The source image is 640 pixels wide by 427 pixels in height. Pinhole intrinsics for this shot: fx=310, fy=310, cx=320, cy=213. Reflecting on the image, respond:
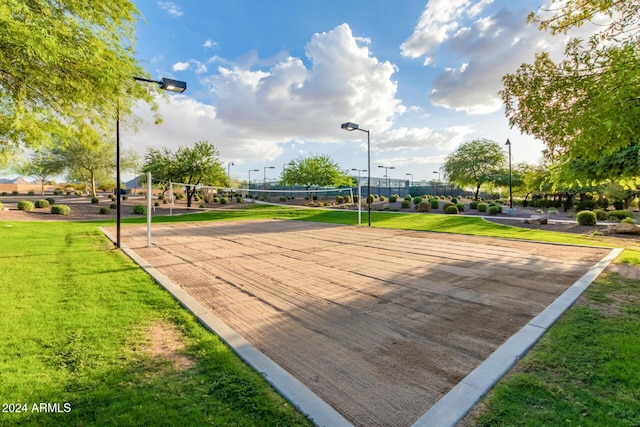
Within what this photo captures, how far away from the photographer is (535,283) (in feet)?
19.5

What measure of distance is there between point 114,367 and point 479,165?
135 ft

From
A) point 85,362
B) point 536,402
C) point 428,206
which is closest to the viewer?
point 536,402

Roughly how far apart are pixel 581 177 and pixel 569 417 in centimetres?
1127

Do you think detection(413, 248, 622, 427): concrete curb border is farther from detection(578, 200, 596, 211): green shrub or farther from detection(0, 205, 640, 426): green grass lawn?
detection(578, 200, 596, 211): green shrub

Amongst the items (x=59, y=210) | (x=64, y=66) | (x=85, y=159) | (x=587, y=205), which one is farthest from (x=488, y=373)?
(x=85, y=159)

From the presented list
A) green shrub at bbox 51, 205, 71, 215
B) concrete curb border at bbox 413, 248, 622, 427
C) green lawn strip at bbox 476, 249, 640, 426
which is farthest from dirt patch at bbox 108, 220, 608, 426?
green shrub at bbox 51, 205, 71, 215

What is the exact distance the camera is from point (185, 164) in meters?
30.1

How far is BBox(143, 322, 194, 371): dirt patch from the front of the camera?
10.3 ft

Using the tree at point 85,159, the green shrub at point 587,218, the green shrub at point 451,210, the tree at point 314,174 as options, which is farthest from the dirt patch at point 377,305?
the tree at point 85,159

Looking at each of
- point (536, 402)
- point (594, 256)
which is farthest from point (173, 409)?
point (594, 256)

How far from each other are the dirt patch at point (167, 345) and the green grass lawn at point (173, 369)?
2 cm

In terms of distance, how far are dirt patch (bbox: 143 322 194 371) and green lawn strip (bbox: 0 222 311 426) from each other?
0.05 m

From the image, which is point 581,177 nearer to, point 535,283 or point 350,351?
point 535,283

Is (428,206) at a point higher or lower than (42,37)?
lower
